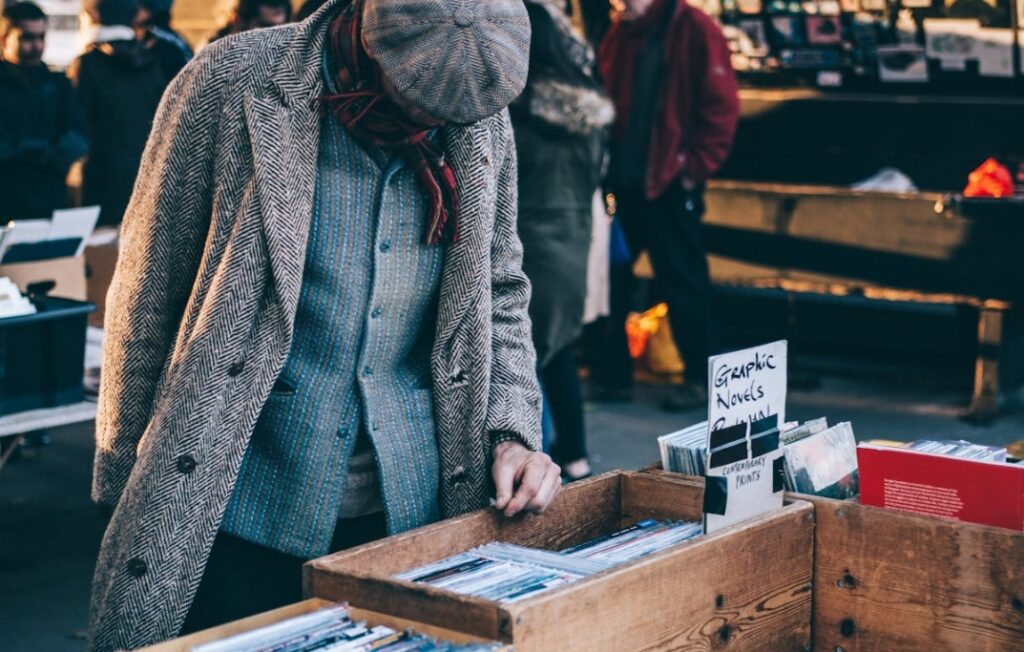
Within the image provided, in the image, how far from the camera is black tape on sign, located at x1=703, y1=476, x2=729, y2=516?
2.43m

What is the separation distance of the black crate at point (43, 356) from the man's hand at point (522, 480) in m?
2.31

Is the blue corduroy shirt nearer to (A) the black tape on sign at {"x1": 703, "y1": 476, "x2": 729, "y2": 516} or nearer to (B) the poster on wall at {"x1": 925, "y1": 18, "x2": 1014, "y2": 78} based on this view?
(A) the black tape on sign at {"x1": 703, "y1": 476, "x2": 729, "y2": 516}

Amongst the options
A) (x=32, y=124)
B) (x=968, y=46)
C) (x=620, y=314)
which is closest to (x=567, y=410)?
(x=620, y=314)

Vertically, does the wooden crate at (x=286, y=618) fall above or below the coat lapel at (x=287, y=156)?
below

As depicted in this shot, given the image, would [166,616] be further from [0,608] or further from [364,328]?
[0,608]

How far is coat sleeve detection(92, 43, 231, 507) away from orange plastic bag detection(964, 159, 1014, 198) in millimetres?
5289

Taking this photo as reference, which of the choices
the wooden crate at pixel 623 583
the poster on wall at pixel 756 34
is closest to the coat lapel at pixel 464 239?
the wooden crate at pixel 623 583

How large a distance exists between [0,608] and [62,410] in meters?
0.79

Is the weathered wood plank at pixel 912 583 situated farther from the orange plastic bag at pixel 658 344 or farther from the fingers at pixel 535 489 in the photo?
the orange plastic bag at pixel 658 344

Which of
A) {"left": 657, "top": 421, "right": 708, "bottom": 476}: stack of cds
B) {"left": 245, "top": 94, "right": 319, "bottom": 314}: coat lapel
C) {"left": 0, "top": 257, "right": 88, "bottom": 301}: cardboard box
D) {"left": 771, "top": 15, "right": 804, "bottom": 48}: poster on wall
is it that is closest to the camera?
{"left": 245, "top": 94, "right": 319, "bottom": 314}: coat lapel

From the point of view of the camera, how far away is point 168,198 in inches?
95.6

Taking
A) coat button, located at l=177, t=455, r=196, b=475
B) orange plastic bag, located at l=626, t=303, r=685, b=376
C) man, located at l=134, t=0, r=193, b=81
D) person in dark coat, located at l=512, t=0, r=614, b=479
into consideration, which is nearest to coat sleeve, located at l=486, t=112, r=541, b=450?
coat button, located at l=177, t=455, r=196, b=475

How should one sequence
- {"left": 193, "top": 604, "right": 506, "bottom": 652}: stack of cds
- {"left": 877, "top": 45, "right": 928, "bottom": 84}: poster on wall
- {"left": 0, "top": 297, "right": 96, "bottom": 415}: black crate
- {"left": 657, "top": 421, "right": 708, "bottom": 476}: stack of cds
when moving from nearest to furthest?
{"left": 193, "top": 604, "right": 506, "bottom": 652}: stack of cds
{"left": 657, "top": 421, "right": 708, "bottom": 476}: stack of cds
{"left": 0, "top": 297, "right": 96, "bottom": 415}: black crate
{"left": 877, "top": 45, "right": 928, "bottom": 84}: poster on wall

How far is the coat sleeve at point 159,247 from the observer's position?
2.41 m
